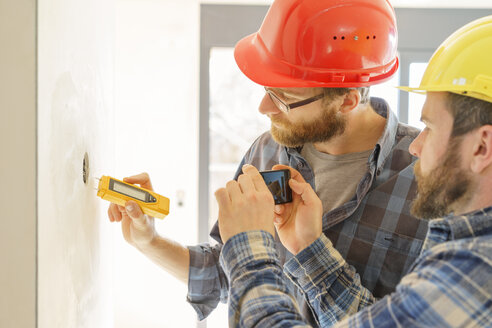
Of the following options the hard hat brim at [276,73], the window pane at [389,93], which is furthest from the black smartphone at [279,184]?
the window pane at [389,93]

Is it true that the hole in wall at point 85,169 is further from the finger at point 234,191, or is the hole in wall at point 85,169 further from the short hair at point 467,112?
the short hair at point 467,112

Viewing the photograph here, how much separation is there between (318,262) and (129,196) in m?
0.43

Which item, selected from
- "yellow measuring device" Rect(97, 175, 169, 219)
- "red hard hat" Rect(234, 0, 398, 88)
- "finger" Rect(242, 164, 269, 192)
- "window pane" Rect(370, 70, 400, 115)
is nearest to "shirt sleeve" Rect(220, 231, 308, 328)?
"finger" Rect(242, 164, 269, 192)

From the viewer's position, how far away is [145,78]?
2.27 meters

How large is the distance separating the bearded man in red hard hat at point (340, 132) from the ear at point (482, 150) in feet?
1.20

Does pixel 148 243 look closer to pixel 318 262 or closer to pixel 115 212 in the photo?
pixel 115 212

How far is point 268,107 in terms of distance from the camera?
1.23 meters

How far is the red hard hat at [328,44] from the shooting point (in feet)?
3.64

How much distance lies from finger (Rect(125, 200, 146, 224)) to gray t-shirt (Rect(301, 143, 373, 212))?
1.49ft

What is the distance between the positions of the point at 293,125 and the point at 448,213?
48 centimetres

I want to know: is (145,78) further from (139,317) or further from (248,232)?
(248,232)

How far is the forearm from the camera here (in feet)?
4.09

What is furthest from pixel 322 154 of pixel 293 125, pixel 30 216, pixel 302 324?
pixel 30 216

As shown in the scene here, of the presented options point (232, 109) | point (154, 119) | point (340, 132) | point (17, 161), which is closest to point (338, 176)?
point (340, 132)
